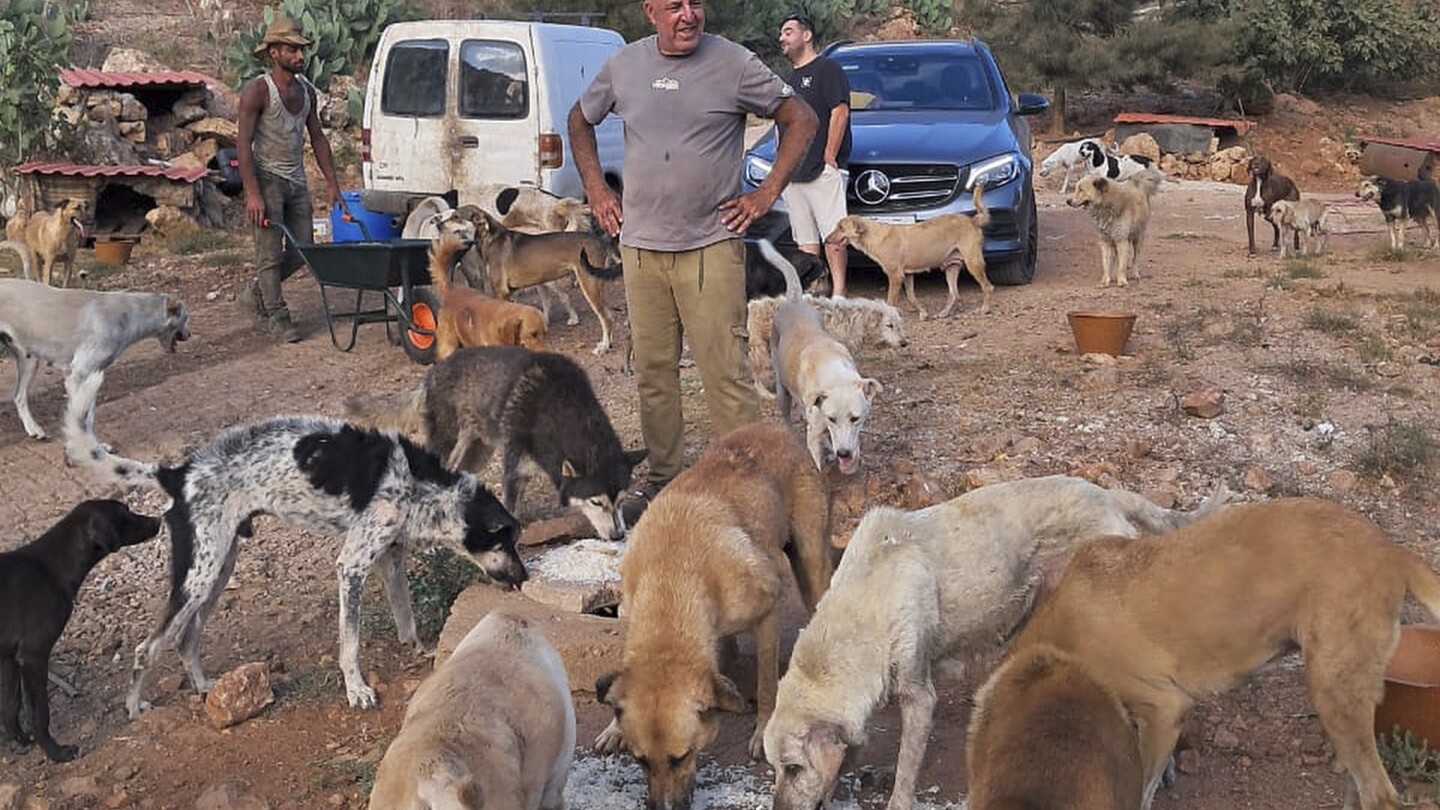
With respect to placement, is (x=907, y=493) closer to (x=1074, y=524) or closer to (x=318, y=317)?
(x=1074, y=524)

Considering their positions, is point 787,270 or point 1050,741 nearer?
point 1050,741

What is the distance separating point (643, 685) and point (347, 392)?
252 inches

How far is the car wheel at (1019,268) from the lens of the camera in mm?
12906

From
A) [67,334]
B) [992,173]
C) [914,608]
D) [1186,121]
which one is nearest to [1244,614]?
[914,608]

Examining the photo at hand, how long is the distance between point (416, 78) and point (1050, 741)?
10815mm

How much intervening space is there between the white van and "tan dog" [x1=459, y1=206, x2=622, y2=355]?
4.70 feet

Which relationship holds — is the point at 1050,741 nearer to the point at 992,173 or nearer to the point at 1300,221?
the point at 992,173

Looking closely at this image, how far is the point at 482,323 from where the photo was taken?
9156 mm

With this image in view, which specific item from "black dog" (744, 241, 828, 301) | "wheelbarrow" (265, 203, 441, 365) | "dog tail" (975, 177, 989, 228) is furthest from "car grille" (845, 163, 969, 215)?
"wheelbarrow" (265, 203, 441, 365)

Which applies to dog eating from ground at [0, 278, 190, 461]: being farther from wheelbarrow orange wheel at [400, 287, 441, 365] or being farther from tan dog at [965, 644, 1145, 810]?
tan dog at [965, 644, 1145, 810]

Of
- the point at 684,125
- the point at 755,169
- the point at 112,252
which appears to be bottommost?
the point at 112,252

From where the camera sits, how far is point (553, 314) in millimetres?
12711

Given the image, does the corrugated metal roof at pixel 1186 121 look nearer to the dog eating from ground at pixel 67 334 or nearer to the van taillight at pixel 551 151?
the van taillight at pixel 551 151

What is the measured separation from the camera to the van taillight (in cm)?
1233
